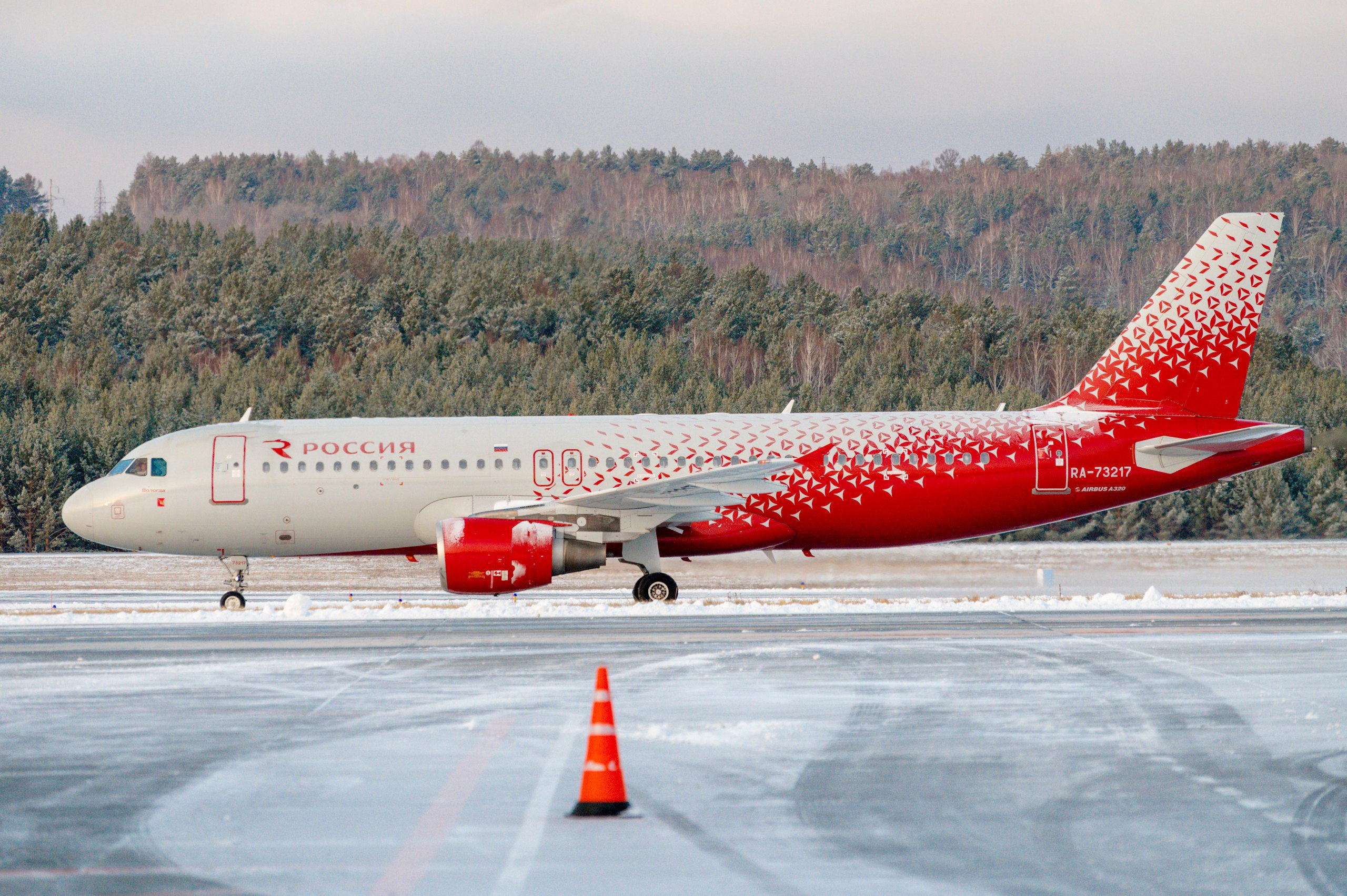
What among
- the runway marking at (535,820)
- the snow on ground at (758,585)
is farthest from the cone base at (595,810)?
the snow on ground at (758,585)

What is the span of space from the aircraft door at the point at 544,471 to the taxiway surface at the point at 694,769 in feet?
27.8

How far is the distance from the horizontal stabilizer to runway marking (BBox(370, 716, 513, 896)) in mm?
18369

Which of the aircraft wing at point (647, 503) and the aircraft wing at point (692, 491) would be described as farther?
the aircraft wing at point (647, 503)

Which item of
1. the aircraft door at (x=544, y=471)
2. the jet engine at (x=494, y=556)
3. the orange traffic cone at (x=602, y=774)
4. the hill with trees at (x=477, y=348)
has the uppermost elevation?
the hill with trees at (x=477, y=348)

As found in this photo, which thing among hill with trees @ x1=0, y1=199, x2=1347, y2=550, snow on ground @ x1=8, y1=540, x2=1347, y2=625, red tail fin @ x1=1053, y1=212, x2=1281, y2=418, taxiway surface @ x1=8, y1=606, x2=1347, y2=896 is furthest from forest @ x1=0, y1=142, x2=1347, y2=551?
taxiway surface @ x1=8, y1=606, x2=1347, y2=896

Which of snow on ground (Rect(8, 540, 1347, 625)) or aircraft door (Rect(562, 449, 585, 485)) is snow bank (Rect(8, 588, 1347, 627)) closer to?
snow on ground (Rect(8, 540, 1347, 625))

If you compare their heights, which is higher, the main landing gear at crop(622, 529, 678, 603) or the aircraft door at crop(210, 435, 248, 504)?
the aircraft door at crop(210, 435, 248, 504)

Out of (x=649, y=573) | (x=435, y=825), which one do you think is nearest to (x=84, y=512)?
(x=649, y=573)

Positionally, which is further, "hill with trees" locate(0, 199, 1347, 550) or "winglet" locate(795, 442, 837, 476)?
"hill with trees" locate(0, 199, 1347, 550)

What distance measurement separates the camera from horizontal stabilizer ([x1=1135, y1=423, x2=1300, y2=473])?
85.3ft

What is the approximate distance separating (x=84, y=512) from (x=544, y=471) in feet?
27.5

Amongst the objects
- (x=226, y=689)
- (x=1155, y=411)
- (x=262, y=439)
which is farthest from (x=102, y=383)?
(x=226, y=689)

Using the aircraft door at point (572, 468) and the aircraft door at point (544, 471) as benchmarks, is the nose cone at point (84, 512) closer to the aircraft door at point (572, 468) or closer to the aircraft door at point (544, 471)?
the aircraft door at point (544, 471)

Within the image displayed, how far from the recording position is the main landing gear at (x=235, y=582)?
24938 millimetres
